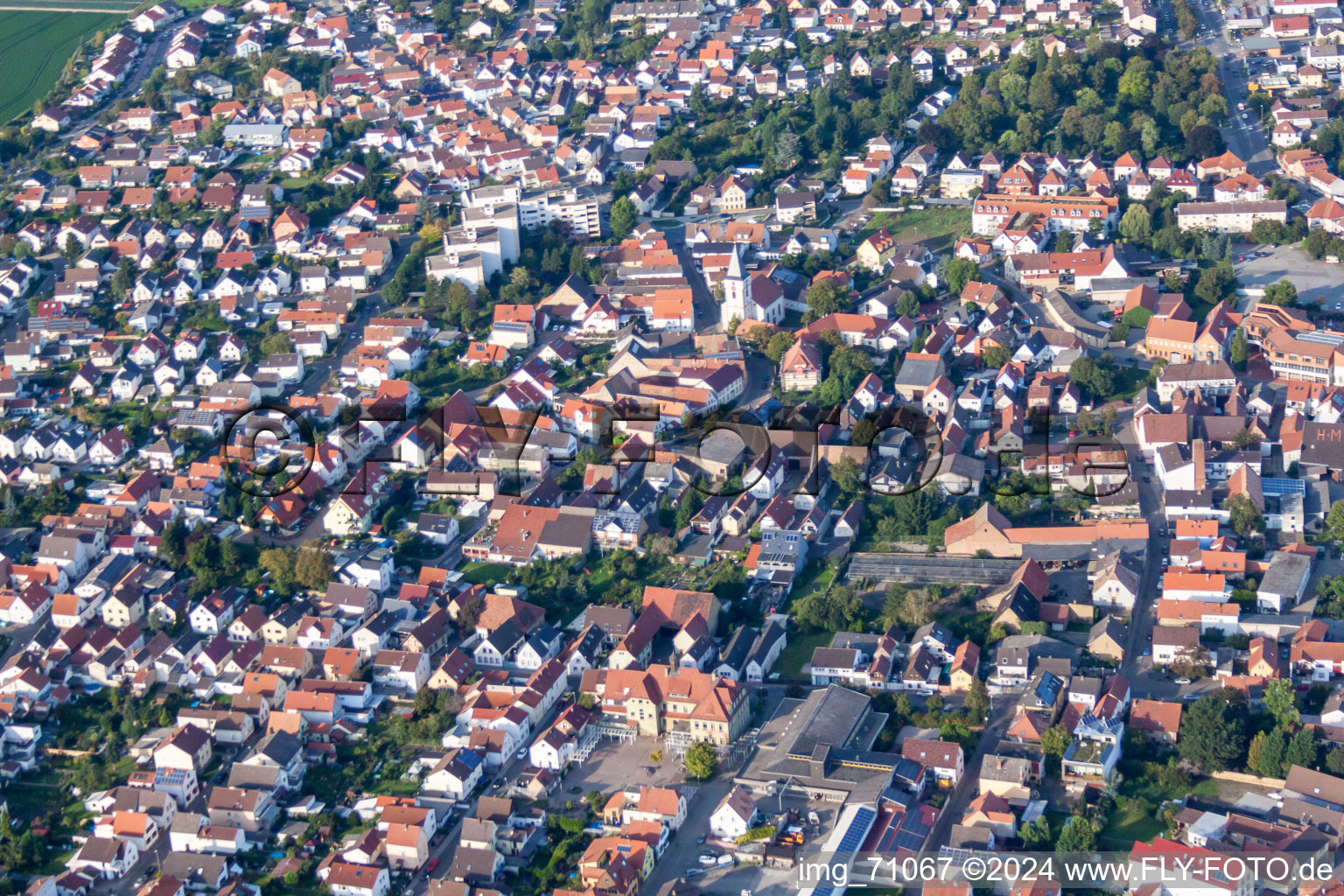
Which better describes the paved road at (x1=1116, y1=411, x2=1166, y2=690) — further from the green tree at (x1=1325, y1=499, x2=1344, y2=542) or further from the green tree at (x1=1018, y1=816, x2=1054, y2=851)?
the green tree at (x1=1018, y1=816, x2=1054, y2=851)

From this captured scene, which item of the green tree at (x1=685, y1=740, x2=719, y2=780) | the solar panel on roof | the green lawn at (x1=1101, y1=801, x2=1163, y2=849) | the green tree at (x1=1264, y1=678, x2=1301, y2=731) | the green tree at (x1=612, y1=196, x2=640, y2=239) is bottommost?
the green lawn at (x1=1101, y1=801, x2=1163, y2=849)

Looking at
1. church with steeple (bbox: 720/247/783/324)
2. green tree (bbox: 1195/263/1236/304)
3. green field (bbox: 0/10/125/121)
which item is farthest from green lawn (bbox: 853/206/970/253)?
green field (bbox: 0/10/125/121)

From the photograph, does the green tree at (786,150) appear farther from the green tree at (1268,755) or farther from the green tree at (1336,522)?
the green tree at (1268,755)

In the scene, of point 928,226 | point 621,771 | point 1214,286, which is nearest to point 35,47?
point 928,226

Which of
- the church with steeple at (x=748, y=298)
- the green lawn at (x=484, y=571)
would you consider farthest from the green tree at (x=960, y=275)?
the green lawn at (x=484, y=571)

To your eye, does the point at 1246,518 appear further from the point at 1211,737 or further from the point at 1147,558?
the point at 1211,737
